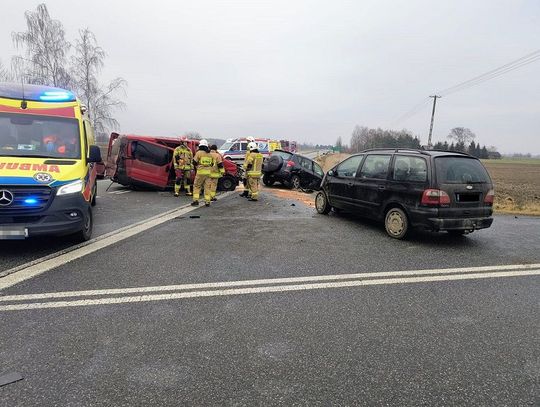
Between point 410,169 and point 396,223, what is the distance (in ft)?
3.42

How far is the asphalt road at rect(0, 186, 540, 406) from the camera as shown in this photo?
256 centimetres

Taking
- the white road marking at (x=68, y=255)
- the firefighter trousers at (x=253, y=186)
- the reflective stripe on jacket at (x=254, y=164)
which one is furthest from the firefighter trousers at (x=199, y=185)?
the white road marking at (x=68, y=255)

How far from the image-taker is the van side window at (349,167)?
8.45 meters

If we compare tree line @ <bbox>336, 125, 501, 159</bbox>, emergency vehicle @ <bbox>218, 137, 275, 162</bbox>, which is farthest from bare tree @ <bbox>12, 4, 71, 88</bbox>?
tree line @ <bbox>336, 125, 501, 159</bbox>

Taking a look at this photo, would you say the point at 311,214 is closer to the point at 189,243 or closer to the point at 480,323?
the point at 189,243

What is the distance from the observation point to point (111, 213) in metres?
9.05

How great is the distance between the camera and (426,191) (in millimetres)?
6516

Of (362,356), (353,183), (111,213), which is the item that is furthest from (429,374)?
(111,213)

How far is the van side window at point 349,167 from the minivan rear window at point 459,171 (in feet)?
6.70

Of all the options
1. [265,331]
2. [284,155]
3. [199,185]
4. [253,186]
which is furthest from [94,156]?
[284,155]

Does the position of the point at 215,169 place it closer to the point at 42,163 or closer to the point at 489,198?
the point at 42,163

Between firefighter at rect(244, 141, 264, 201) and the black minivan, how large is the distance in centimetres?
447

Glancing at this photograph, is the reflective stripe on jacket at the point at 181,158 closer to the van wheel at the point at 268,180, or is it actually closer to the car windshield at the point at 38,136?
the van wheel at the point at 268,180

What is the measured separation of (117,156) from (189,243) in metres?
8.31
